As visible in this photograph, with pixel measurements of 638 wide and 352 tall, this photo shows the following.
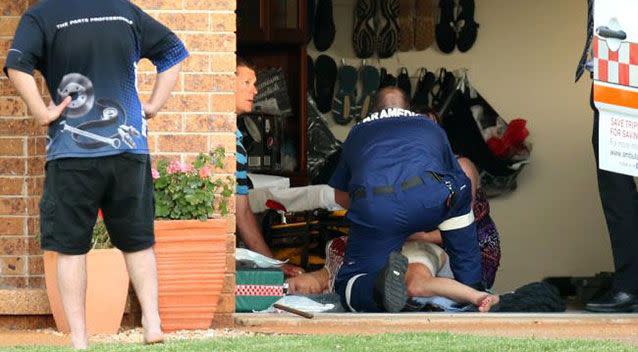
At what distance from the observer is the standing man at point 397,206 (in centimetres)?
802

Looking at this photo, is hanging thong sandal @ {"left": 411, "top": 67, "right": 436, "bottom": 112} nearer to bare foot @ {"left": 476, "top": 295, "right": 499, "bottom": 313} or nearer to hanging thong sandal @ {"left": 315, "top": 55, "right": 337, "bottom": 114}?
hanging thong sandal @ {"left": 315, "top": 55, "right": 337, "bottom": 114}

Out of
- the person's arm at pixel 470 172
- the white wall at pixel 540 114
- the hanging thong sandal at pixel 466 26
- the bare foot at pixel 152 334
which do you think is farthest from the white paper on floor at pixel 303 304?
the hanging thong sandal at pixel 466 26

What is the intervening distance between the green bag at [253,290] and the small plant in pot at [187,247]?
58cm

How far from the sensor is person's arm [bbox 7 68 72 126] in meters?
6.12

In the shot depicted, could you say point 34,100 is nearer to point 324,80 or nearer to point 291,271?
point 291,271

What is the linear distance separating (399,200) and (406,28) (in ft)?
11.7

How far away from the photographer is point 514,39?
11.5 metres

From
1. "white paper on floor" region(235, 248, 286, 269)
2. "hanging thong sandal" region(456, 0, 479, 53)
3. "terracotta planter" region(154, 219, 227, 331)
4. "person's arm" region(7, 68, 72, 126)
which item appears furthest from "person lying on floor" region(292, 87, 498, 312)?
"hanging thong sandal" region(456, 0, 479, 53)

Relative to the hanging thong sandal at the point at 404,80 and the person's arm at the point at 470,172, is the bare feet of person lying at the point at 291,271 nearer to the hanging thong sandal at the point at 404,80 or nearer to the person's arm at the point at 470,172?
the person's arm at the point at 470,172

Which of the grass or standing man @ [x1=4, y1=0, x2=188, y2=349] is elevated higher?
standing man @ [x1=4, y1=0, x2=188, y2=349]

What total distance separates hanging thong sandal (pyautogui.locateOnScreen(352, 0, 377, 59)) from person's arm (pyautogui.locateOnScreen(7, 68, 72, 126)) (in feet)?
17.8

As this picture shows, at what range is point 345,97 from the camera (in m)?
11.5

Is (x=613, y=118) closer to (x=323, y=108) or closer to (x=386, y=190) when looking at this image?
(x=386, y=190)

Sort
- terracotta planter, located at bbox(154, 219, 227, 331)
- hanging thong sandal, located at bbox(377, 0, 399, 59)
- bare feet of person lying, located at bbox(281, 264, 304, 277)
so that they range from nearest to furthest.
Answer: terracotta planter, located at bbox(154, 219, 227, 331) → bare feet of person lying, located at bbox(281, 264, 304, 277) → hanging thong sandal, located at bbox(377, 0, 399, 59)
